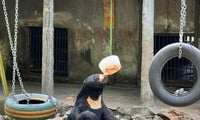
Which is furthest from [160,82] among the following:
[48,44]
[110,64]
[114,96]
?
[114,96]

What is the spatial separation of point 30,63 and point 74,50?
4.50ft

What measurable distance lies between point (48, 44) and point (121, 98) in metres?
2.24

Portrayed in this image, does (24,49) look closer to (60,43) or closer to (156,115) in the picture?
(60,43)

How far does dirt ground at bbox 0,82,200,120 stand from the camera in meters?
11.4

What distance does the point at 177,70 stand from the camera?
1387 centimetres

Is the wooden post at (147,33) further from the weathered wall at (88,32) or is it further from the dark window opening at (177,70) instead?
the weathered wall at (88,32)

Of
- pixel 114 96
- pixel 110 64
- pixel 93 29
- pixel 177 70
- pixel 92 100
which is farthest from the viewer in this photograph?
pixel 93 29

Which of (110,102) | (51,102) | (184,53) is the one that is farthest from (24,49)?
(184,53)

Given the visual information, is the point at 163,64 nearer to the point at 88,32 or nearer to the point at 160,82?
the point at 160,82

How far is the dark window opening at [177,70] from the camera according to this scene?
45.1 feet

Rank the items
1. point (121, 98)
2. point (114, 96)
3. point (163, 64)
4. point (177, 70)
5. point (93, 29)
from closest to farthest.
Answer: point (163, 64)
point (121, 98)
point (114, 96)
point (177, 70)
point (93, 29)

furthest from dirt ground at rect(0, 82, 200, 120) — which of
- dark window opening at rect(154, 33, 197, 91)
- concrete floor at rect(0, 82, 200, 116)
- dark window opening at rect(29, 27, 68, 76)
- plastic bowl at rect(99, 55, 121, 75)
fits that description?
plastic bowl at rect(99, 55, 121, 75)

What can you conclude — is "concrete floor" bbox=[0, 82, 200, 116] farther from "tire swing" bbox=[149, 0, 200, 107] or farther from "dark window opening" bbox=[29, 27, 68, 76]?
"tire swing" bbox=[149, 0, 200, 107]

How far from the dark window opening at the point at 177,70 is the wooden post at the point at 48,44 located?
3.19 metres
